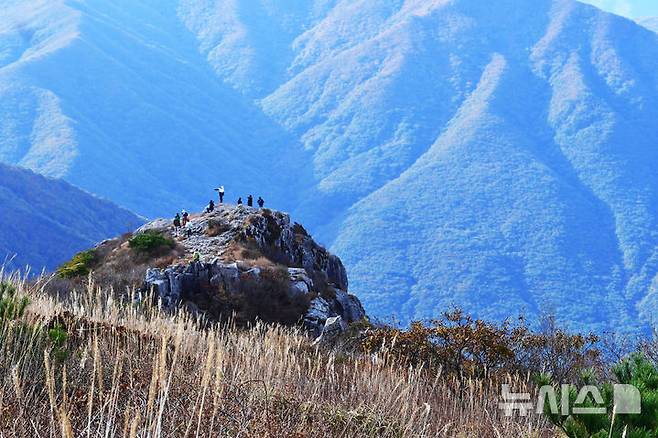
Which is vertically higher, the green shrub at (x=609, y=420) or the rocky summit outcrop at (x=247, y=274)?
the rocky summit outcrop at (x=247, y=274)

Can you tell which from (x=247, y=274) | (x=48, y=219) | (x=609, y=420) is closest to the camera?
(x=609, y=420)

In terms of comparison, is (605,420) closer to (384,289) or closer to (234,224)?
(234,224)

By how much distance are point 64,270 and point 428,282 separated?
503 ft

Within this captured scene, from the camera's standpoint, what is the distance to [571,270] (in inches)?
7549

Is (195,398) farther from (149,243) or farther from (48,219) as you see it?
(48,219)

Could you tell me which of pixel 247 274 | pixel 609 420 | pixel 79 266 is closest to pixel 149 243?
pixel 79 266

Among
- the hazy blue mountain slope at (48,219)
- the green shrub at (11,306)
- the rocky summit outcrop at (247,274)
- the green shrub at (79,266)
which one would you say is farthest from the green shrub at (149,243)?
the hazy blue mountain slope at (48,219)

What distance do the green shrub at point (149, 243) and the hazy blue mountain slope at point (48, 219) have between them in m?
71.4

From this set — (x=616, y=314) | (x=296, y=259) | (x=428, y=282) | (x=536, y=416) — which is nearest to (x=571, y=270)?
(x=616, y=314)

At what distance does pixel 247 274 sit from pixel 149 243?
5392mm

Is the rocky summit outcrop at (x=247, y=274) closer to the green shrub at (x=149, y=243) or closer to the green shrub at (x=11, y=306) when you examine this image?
the green shrub at (x=149, y=243)

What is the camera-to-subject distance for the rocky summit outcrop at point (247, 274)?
26.1m

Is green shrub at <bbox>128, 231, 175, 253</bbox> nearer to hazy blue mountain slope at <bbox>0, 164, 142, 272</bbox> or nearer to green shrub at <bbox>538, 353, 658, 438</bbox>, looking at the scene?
green shrub at <bbox>538, 353, 658, 438</bbox>

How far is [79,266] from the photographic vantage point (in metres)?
30.0
